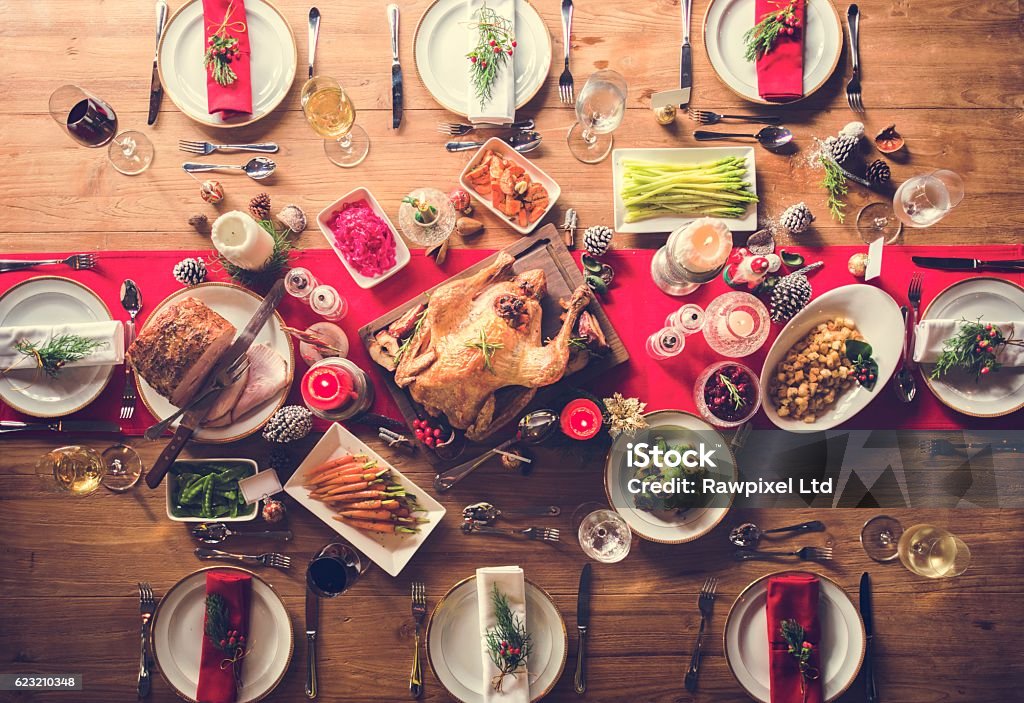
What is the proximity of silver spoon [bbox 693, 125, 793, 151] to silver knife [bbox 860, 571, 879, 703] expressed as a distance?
160 centimetres

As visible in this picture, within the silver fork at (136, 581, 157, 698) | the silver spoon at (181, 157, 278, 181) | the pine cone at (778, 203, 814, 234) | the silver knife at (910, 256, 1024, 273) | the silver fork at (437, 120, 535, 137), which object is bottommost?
the silver fork at (136, 581, 157, 698)

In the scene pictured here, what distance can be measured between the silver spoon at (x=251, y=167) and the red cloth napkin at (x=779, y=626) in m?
2.36

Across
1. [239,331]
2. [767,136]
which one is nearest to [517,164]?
[767,136]

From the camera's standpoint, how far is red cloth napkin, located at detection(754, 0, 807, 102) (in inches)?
92.9

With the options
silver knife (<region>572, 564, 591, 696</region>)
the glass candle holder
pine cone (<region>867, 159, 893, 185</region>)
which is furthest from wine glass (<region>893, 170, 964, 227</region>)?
silver knife (<region>572, 564, 591, 696</region>)

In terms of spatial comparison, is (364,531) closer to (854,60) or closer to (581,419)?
(581,419)

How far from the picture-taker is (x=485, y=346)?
200 cm

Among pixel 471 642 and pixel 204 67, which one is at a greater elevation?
pixel 204 67

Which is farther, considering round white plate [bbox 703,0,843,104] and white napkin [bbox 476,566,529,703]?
round white plate [bbox 703,0,843,104]

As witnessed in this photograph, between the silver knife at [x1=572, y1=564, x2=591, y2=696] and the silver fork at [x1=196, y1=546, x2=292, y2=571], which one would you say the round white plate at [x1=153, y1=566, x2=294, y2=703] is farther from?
the silver knife at [x1=572, y1=564, x2=591, y2=696]

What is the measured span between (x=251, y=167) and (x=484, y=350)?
46.4 inches

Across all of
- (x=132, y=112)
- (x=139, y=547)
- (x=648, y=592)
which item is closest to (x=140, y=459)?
(x=139, y=547)

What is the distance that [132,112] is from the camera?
243 centimetres

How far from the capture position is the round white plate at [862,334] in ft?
7.13
